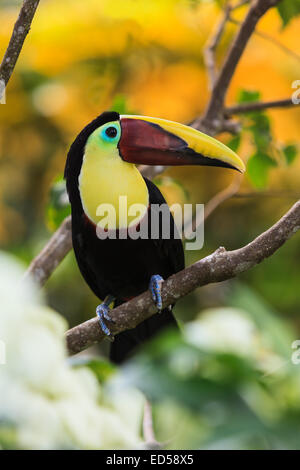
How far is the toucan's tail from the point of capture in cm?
286

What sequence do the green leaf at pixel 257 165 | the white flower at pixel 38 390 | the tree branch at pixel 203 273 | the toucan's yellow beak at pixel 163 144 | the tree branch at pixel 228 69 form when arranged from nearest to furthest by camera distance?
the white flower at pixel 38 390
the tree branch at pixel 203 273
the toucan's yellow beak at pixel 163 144
the tree branch at pixel 228 69
the green leaf at pixel 257 165

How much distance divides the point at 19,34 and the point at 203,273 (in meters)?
0.94

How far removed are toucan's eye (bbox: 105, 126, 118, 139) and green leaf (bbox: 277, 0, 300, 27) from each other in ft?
2.93

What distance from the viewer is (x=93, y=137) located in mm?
2643

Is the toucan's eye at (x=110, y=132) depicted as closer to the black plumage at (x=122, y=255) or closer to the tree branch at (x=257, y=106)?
the black plumage at (x=122, y=255)

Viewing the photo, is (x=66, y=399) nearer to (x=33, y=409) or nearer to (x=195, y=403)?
(x=33, y=409)

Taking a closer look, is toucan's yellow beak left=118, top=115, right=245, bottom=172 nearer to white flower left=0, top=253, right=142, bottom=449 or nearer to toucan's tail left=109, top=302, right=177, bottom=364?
toucan's tail left=109, top=302, right=177, bottom=364

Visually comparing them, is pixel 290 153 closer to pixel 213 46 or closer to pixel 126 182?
pixel 213 46

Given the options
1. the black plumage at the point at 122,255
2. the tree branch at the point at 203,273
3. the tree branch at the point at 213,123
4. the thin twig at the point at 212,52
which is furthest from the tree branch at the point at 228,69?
the tree branch at the point at 203,273

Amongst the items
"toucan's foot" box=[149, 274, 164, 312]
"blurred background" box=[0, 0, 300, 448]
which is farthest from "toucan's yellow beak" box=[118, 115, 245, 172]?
"blurred background" box=[0, 0, 300, 448]

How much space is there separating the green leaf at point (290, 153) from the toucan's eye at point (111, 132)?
0.87 m

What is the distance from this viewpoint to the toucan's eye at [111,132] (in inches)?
104

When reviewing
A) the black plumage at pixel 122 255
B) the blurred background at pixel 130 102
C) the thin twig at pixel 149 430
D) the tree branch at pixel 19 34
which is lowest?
the thin twig at pixel 149 430
